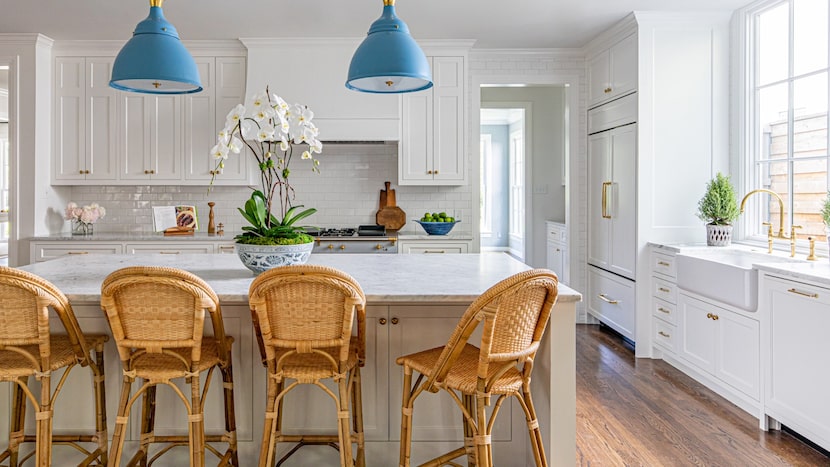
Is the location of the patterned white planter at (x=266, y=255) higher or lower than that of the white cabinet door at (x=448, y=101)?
lower

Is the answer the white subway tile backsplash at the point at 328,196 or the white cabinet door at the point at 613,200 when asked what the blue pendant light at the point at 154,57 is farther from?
the white cabinet door at the point at 613,200

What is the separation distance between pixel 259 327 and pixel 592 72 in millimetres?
4299

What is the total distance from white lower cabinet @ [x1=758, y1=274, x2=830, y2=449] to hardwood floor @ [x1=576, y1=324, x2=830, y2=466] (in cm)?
17

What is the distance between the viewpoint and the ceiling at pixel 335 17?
4.08m

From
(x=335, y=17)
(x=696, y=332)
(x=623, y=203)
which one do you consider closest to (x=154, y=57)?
(x=335, y=17)

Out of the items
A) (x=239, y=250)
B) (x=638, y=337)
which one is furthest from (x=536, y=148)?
(x=239, y=250)

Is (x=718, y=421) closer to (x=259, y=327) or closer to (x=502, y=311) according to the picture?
(x=502, y=311)

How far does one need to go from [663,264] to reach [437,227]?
1.83 metres

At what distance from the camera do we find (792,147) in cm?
373

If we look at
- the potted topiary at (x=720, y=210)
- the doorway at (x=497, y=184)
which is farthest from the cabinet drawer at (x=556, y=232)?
the doorway at (x=497, y=184)

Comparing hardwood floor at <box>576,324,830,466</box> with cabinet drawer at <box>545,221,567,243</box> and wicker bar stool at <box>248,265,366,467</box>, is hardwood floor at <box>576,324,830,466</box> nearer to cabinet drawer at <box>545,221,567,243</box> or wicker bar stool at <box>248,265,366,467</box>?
wicker bar stool at <box>248,265,366,467</box>

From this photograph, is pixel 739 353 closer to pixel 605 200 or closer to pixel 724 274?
pixel 724 274

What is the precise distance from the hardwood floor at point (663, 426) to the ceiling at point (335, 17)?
8.70ft

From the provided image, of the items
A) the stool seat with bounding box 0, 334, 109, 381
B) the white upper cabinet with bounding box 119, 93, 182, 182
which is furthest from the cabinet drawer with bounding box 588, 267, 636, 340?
the white upper cabinet with bounding box 119, 93, 182, 182
